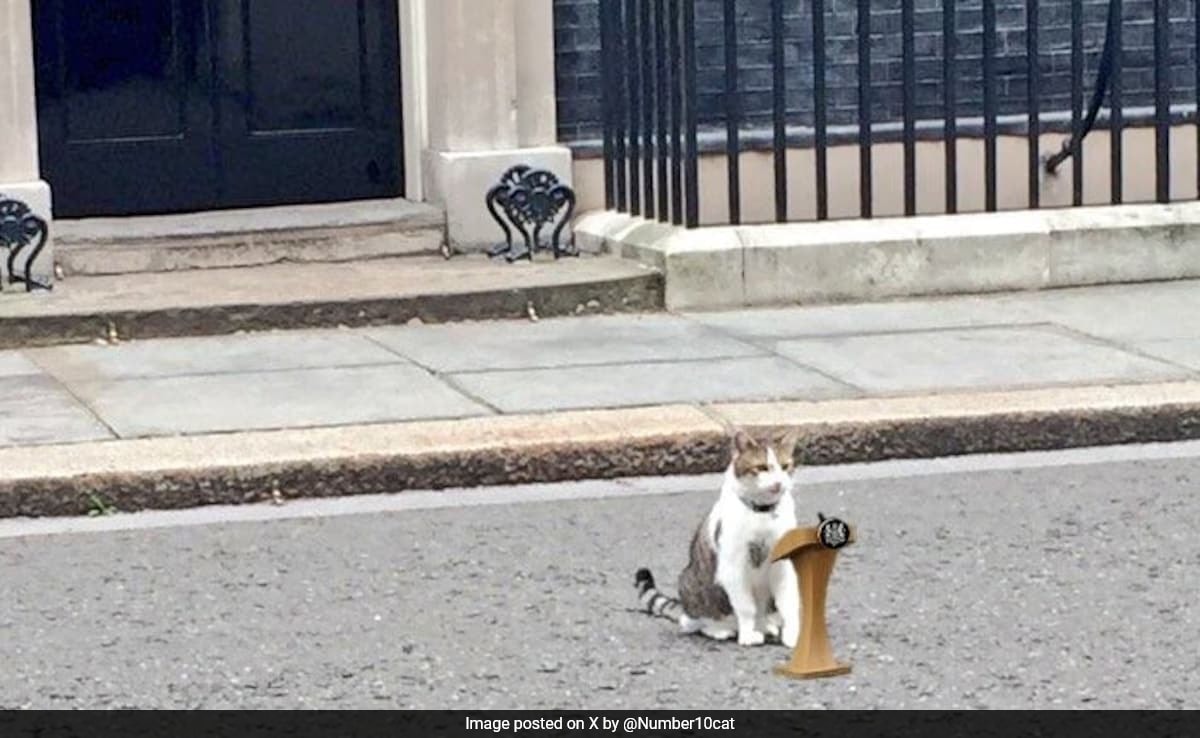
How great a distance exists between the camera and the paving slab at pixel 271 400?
7.97 meters

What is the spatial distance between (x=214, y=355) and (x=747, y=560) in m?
3.94

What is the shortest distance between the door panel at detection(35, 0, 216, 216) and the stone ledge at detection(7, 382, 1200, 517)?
3.36 meters

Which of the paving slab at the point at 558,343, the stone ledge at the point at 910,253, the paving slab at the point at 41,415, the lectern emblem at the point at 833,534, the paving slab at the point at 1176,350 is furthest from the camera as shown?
the stone ledge at the point at 910,253

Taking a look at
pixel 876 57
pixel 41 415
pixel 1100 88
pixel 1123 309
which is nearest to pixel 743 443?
pixel 41 415

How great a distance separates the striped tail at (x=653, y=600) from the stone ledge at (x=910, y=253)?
4.04m

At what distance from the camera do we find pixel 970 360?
896 cm

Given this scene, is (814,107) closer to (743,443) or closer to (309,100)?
(309,100)

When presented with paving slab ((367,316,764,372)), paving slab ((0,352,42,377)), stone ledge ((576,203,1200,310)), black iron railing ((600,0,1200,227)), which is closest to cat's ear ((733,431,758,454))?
paving slab ((367,316,764,372))

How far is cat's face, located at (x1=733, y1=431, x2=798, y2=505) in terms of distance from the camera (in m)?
A: 5.63

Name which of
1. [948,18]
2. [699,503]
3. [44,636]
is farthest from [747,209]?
[44,636]

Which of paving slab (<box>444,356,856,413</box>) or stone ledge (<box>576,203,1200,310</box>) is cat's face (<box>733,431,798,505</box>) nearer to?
paving slab (<box>444,356,856,413</box>)

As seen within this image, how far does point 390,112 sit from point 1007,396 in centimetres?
384
